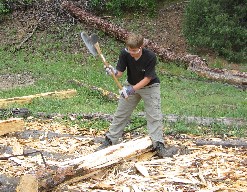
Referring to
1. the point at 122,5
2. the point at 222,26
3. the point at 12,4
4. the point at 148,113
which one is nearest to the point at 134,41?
the point at 148,113

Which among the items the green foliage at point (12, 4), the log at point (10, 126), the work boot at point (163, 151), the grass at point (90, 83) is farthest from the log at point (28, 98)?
the green foliage at point (12, 4)

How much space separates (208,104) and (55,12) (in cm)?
1164

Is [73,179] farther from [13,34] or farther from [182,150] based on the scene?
[13,34]

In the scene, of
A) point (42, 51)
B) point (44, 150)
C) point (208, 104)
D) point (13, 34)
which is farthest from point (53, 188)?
point (13, 34)

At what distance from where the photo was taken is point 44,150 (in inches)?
271

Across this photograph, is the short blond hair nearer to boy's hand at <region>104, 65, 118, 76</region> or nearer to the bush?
boy's hand at <region>104, 65, 118, 76</region>

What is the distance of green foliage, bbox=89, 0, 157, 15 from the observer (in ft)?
73.6

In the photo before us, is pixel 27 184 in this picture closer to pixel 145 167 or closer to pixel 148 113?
pixel 145 167

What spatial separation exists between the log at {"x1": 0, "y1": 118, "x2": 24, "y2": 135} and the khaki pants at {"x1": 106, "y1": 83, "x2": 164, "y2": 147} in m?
1.61

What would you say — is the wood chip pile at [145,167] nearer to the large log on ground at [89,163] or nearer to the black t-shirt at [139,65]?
the large log on ground at [89,163]

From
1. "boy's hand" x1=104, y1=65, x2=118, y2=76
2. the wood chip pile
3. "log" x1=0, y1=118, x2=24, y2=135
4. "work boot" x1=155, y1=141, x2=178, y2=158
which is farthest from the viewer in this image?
"log" x1=0, y1=118, x2=24, y2=135

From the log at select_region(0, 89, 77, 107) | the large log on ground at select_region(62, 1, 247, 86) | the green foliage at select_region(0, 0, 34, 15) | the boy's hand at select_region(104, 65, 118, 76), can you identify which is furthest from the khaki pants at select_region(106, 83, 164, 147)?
the green foliage at select_region(0, 0, 34, 15)

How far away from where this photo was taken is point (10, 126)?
7754mm

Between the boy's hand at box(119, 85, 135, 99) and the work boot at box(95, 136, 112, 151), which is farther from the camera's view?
the work boot at box(95, 136, 112, 151)
